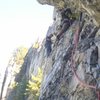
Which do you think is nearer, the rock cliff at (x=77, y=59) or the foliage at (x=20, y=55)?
the rock cliff at (x=77, y=59)

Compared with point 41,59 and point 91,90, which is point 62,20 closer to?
point 91,90

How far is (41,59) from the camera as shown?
51875 millimetres

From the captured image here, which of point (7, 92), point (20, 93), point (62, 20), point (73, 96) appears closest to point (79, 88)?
point (73, 96)

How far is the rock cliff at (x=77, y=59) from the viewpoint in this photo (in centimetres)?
1330

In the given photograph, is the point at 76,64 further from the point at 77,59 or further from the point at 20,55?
the point at 20,55

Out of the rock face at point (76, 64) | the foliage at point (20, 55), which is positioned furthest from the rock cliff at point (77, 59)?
the foliage at point (20, 55)

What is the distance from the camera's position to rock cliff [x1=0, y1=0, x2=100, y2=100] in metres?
13.3

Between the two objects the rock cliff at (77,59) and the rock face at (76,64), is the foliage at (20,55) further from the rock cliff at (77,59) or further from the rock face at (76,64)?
the rock face at (76,64)

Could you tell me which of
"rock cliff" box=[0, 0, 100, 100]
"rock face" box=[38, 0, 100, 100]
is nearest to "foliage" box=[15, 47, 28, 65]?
"rock cliff" box=[0, 0, 100, 100]

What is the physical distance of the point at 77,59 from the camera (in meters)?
17.6

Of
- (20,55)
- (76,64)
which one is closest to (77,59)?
(76,64)

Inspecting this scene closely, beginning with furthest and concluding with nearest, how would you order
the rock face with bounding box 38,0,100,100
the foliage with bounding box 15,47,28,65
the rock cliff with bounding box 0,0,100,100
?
1. the foliage with bounding box 15,47,28,65
2. the rock face with bounding box 38,0,100,100
3. the rock cliff with bounding box 0,0,100,100

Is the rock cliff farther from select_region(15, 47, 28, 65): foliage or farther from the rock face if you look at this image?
select_region(15, 47, 28, 65): foliage

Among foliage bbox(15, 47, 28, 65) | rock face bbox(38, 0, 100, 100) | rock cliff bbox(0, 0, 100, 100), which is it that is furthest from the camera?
foliage bbox(15, 47, 28, 65)
